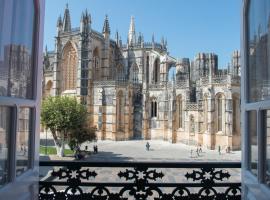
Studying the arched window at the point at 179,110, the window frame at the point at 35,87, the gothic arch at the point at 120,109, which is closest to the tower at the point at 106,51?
the gothic arch at the point at 120,109

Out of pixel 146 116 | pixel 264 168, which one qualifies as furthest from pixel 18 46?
pixel 146 116

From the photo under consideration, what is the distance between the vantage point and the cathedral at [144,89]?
33219mm

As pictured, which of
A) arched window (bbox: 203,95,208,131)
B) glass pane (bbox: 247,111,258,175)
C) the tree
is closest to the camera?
glass pane (bbox: 247,111,258,175)

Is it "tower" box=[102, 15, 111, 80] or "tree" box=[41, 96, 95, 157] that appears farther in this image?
"tower" box=[102, 15, 111, 80]

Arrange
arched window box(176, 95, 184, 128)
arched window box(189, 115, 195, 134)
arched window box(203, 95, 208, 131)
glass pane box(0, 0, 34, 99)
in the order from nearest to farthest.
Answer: glass pane box(0, 0, 34, 99), arched window box(203, 95, 208, 131), arched window box(189, 115, 195, 134), arched window box(176, 95, 184, 128)

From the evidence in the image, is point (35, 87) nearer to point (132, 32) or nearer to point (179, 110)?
point (179, 110)

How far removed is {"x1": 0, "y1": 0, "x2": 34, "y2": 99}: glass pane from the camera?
1.66 meters

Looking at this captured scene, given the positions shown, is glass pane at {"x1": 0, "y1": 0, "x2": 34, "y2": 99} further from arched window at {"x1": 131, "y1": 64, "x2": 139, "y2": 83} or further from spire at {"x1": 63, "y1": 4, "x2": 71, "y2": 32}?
spire at {"x1": 63, "y1": 4, "x2": 71, "y2": 32}

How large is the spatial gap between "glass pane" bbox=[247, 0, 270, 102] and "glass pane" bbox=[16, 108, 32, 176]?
177cm

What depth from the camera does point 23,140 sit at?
216 centimetres

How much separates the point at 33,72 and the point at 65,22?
49.4 meters

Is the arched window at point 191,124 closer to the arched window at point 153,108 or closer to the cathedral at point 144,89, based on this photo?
the cathedral at point 144,89

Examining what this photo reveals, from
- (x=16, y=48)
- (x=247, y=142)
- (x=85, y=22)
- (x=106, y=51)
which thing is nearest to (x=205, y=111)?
(x=106, y=51)

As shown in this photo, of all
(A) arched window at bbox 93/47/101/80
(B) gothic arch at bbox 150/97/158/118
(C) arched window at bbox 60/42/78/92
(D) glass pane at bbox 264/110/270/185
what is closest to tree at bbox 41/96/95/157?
(B) gothic arch at bbox 150/97/158/118
